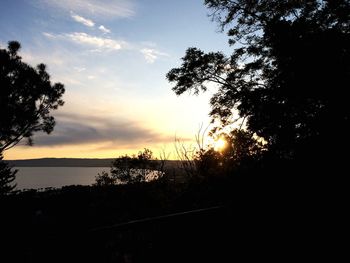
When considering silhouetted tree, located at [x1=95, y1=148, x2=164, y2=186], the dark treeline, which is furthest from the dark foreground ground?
silhouetted tree, located at [x1=95, y1=148, x2=164, y2=186]

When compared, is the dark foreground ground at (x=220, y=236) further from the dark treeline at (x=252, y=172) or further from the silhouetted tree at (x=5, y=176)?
the silhouetted tree at (x=5, y=176)

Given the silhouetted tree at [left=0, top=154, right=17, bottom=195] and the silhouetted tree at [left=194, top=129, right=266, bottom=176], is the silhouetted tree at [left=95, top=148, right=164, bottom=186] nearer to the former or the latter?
the silhouetted tree at [left=0, top=154, right=17, bottom=195]

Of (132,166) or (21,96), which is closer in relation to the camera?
(21,96)

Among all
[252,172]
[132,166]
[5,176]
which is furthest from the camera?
[132,166]

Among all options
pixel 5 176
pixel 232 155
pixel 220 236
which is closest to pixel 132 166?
pixel 5 176

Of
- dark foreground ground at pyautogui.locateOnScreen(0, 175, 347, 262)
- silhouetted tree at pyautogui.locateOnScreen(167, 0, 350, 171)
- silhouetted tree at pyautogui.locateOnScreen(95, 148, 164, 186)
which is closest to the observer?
dark foreground ground at pyautogui.locateOnScreen(0, 175, 347, 262)

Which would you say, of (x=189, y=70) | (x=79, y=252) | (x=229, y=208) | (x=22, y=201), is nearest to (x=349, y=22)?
(x=189, y=70)

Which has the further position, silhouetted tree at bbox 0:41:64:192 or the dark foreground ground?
silhouetted tree at bbox 0:41:64:192

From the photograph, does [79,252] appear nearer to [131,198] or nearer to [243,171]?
[243,171]

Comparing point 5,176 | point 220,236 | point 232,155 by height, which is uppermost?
point 5,176

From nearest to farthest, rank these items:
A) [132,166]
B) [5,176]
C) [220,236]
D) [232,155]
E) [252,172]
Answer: [220,236], [252,172], [232,155], [5,176], [132,166]

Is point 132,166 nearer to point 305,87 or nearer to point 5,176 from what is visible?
point 5,176

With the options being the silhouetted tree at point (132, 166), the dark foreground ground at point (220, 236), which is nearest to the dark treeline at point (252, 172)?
the dark foreground ground at point (220, 236)

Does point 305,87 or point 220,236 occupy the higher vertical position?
point 305,87
